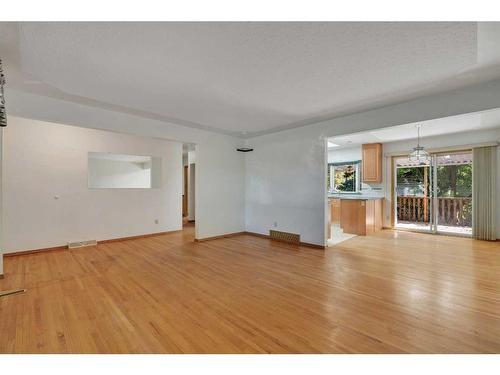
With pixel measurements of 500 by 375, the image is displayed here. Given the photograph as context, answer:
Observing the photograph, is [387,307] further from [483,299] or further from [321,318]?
[483,299]

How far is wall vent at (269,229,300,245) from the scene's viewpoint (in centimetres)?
490

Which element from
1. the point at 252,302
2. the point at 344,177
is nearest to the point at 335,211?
the point at 344,177

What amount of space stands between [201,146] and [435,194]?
239 inches

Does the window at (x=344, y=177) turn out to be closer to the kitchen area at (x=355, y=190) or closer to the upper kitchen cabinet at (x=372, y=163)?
the kitchen area at (x=355, y=190)

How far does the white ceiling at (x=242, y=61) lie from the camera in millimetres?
A: 1742

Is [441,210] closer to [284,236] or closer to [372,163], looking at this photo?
[372,163]

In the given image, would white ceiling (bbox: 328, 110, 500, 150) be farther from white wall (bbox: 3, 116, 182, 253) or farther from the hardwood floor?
white wall (bbox: 3, 116, 182, 253)

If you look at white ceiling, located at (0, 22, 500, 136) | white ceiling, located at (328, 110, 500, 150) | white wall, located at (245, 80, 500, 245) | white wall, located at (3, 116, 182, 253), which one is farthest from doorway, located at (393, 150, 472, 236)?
white wall, located at (3, 116, 182, 253)

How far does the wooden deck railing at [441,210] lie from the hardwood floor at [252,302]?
175cm

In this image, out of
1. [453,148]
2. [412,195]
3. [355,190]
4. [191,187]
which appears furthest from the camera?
[191,187]

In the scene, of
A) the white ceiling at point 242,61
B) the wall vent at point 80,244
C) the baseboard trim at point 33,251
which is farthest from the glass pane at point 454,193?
the baseboard trim at point 33,251

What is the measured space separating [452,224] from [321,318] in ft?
19.2

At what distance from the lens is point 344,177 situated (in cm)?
772

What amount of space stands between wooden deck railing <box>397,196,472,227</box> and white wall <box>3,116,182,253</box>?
6816 millimetres
